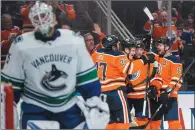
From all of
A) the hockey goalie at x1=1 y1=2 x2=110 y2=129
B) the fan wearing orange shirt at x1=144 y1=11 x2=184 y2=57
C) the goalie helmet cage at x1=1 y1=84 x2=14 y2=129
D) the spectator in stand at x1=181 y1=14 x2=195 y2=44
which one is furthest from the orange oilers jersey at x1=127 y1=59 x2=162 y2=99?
the goalie helmet cage at x1=1 y1=84 x2=14 y2=129

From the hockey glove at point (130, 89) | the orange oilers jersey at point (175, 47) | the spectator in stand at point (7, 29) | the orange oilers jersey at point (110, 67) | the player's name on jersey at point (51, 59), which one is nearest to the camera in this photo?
the player's name on jersey at point (51, 59)

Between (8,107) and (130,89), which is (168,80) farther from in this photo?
(8,107)

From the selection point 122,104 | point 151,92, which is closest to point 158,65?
point 151,92

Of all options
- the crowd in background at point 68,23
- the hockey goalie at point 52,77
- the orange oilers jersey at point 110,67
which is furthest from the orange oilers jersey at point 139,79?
the hockey goalie at point 52,77

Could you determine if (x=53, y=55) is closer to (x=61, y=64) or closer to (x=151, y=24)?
(x=61, y=64)

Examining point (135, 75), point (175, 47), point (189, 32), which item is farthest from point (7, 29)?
point (189, 32)

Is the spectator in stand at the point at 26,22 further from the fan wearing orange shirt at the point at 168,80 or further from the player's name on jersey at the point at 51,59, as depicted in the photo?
the player's name on jersey at the point at 51,59

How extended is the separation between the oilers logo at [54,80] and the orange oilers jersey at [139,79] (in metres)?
2.84

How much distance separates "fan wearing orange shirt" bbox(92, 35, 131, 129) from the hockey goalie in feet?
7.62

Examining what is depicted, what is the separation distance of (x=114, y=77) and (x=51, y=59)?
2521 millimetres

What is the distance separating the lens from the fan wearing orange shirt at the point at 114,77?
5734mm

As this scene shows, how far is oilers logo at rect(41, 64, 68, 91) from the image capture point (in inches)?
131

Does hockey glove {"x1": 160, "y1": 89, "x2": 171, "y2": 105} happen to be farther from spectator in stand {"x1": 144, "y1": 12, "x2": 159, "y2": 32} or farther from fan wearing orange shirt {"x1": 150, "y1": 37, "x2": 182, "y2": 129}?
spectator in stand {"x1": 144, "y1": 12, "x2": 159, "y2": 32}

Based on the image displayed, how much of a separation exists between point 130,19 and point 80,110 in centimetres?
390
